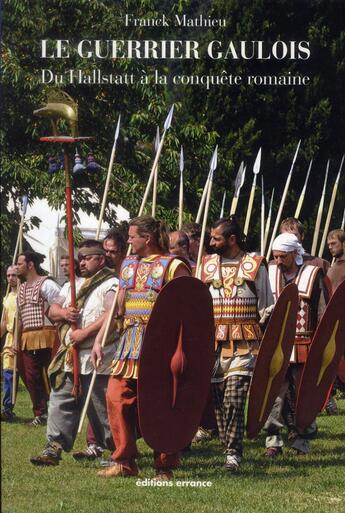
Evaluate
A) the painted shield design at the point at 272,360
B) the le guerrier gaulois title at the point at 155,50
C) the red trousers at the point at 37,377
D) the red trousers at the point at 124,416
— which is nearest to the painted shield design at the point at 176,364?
the red trousers at the point at 124,416

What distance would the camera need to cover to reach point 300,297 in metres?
7.43

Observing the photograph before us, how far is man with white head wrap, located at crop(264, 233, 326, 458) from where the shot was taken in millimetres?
7301

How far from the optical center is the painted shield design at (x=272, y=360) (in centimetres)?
665

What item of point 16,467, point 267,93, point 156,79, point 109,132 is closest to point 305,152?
point 267,93

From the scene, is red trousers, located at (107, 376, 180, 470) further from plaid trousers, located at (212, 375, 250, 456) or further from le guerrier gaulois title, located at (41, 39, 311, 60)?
le guerrier gaulois title, located at (41, 39, 311, 60)

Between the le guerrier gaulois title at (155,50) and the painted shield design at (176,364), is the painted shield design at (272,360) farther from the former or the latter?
the le guerrier gaulois title at (155,50)

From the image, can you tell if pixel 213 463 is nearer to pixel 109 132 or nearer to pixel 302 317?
pixel 302 317

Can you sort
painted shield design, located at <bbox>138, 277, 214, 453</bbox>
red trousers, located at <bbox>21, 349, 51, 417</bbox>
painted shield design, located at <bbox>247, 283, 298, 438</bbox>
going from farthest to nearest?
red trousers, located at <bbox>21, 349, 51, 417</bbox>
painted shield design, located at <bbox>247, 283, 298, 438</bbox>
painted shield design, located at <bbox>138, 277, 214, 453</bbox>

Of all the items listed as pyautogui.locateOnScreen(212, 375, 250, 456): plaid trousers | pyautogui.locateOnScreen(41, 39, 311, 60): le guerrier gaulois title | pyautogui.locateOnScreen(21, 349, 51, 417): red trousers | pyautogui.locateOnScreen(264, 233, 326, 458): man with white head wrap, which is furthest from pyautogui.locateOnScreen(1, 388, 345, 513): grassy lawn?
pyautogui.locateOnScreen(41, 39, 311, 60): le guerrier gaulois title

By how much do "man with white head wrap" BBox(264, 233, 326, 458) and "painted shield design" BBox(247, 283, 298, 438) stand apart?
17.9 inches

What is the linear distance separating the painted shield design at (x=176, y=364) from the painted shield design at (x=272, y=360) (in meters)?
0.43

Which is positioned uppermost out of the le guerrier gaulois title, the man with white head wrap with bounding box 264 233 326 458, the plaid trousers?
the le guerrier gaulois title

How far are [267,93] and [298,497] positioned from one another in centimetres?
619

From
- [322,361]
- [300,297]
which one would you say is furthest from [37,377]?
[322,361]
